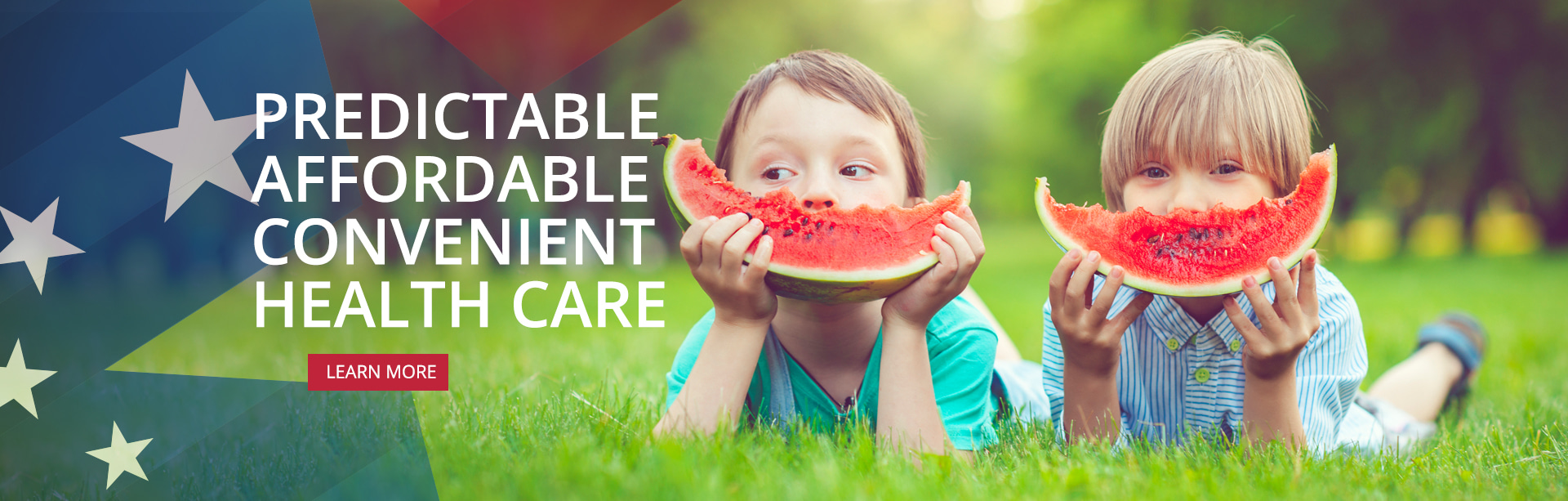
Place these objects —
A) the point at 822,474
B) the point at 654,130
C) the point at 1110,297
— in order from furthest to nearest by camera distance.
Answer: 1. the point at 654,130
2. the point at 1110,297
3. the point at 822,474

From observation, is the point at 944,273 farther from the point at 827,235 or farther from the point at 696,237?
the point at 696,237

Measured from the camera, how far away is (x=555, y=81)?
640 inches

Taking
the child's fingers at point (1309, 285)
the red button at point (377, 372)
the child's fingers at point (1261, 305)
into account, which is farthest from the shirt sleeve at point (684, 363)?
the child's fingers at point (1309, 285)

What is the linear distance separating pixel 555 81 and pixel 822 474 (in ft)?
50.3

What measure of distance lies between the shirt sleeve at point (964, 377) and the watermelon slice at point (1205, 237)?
387mm

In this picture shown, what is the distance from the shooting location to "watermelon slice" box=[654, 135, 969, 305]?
93.0 inches

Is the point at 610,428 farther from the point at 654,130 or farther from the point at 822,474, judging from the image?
the point at 654,130

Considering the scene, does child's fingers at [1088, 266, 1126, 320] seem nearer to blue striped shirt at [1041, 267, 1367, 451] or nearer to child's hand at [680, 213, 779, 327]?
blue striped shirt at [1041, 267, 1367, 451]

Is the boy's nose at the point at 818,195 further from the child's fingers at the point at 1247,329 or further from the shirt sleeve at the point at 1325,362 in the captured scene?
the shirt sleeve at the point at 1325,362

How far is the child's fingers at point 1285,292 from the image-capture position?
7.56ft

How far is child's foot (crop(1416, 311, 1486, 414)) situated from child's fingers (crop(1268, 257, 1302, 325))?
2.21 metres

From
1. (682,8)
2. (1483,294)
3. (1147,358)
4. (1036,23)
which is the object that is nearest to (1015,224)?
(1036,23)

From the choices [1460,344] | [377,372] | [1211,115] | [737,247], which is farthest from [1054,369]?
[377,372]

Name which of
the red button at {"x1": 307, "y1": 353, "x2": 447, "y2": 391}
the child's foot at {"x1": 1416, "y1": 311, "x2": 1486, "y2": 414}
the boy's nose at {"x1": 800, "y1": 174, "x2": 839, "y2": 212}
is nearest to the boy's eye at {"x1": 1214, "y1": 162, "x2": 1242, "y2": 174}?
the boy's nose at {"x1": 800, "y1": 174, "x2": 839, "y2": 212}
